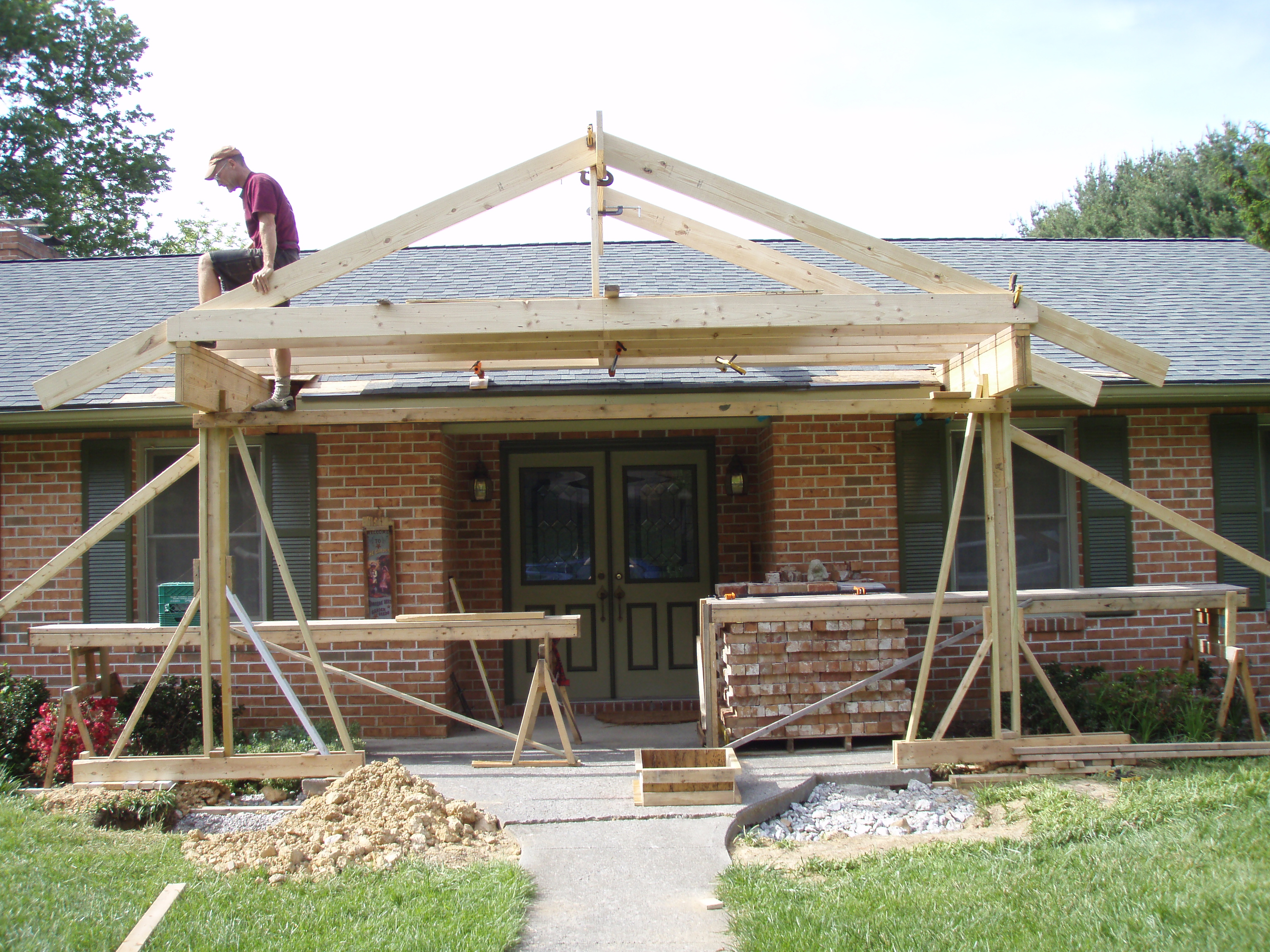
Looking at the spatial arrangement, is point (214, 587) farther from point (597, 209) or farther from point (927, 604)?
point (927, 604)

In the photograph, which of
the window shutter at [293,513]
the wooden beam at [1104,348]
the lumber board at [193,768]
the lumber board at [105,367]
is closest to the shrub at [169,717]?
the window shutter at [293,513]

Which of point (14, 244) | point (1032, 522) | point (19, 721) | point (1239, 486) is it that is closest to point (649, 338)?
point (1032, 522)

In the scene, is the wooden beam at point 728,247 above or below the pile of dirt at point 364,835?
above

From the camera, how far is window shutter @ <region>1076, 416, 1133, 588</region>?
8.03m

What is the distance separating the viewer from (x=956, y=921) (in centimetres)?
373

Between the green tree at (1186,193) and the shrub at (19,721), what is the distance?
23.1m

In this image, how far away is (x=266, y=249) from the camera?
555 cm

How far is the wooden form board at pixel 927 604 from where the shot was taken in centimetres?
668

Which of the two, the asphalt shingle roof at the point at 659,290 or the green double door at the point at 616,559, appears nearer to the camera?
the asphalt shingle roof at the point at 659,290

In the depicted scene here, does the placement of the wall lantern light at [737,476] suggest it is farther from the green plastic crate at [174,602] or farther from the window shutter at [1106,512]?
the green plastic crate at [174,602]

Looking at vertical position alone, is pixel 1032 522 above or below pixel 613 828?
above

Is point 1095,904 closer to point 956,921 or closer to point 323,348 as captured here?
point 956,921

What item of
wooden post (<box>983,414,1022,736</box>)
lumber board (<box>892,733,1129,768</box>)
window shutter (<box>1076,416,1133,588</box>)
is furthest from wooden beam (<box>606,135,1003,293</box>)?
window shutter (<box>1076,416,1133,588</box>)

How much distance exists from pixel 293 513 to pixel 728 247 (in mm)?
4236
